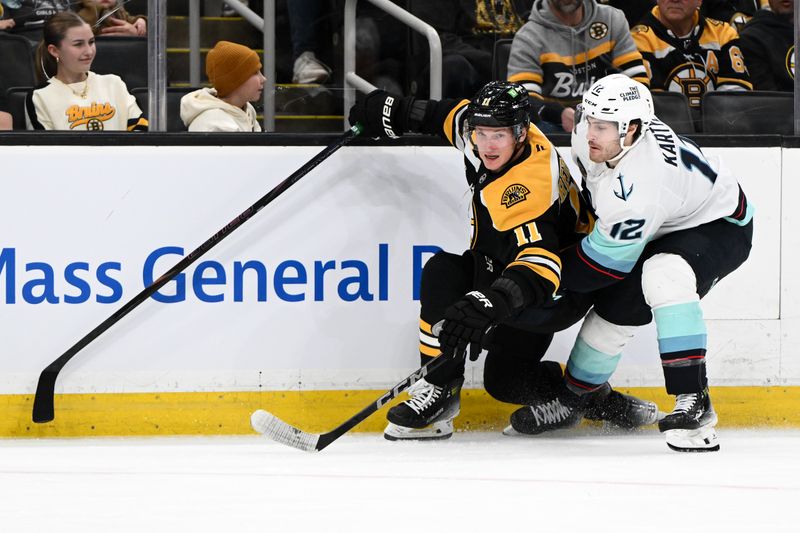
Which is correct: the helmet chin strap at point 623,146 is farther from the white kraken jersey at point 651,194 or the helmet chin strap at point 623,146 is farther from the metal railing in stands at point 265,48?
the metal railing in stands at point 265,48

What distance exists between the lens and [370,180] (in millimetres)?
3619

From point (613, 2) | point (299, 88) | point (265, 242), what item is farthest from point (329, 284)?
point (613, 2)

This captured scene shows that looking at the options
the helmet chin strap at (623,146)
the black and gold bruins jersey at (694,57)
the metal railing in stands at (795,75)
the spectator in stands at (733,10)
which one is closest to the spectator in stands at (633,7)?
the black and gold bruins jersey at (694,57)

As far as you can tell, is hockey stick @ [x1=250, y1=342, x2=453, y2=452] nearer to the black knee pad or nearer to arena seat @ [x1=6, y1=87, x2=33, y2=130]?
the black knee pad

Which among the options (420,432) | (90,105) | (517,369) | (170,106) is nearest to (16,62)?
(90,105)

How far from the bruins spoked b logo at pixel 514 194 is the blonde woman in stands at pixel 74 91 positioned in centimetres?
105

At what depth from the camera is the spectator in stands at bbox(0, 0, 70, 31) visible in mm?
3463

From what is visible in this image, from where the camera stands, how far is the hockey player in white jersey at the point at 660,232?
3.17 meters

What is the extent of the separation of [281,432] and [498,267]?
2.40 ft

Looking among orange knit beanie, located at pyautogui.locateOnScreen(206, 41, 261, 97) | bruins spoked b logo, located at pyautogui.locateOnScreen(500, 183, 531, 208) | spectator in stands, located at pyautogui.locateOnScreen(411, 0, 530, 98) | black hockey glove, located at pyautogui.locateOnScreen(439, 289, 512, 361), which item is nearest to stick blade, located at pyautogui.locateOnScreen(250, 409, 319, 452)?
black hockey glove, located at pyautogui.locateOnScreen(439, 289, 512, 361)

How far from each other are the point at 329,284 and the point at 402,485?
905 mm

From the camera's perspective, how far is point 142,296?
3455 millimetres

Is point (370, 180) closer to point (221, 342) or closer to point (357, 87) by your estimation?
point (357, 87)

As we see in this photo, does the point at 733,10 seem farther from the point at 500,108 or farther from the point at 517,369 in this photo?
the point at 517,369
